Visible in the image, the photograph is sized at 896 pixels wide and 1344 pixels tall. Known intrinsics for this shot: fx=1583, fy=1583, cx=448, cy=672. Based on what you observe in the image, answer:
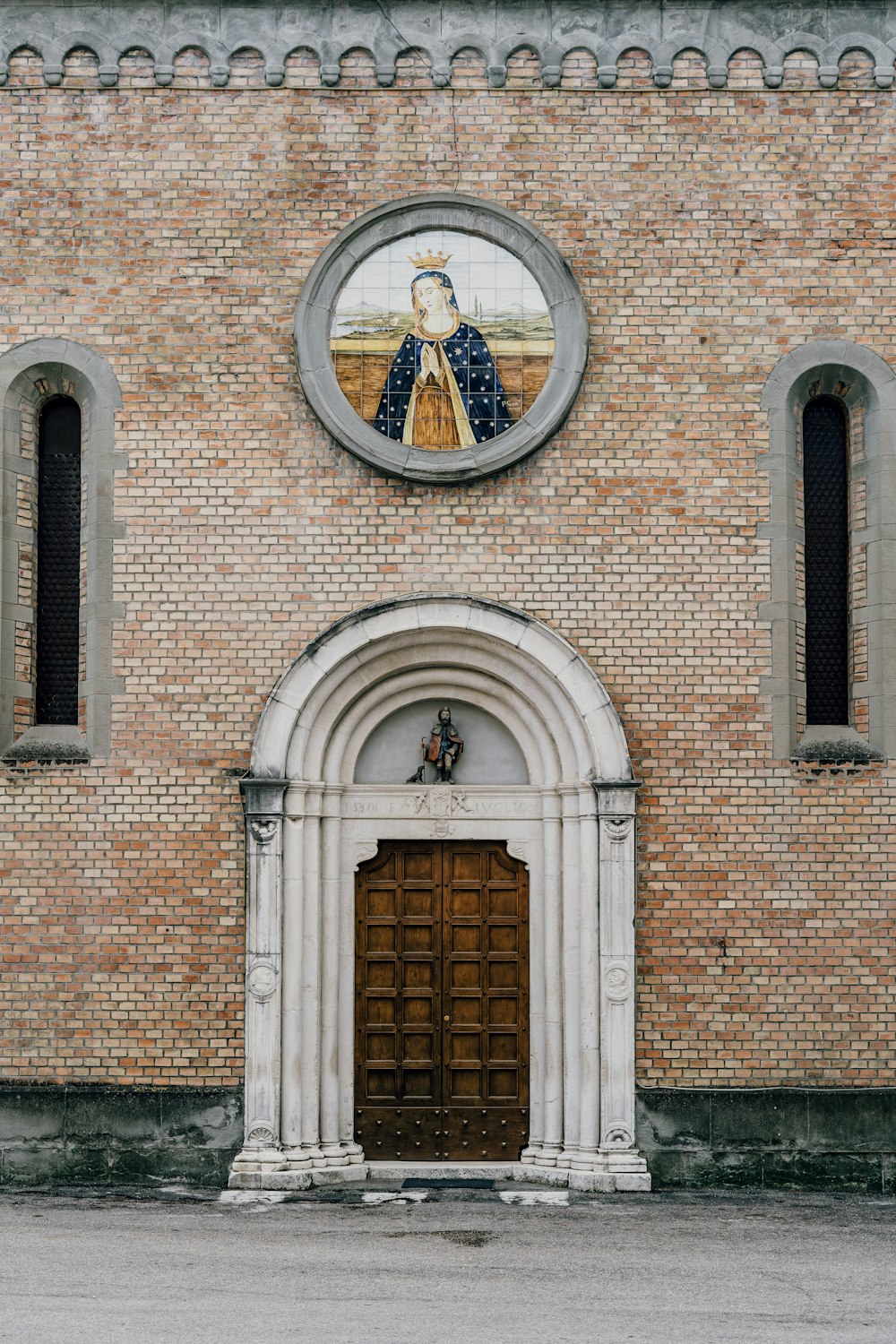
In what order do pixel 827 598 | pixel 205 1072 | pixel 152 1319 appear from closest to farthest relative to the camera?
pixel 152 1319 < pixel 205 1072 < pixel 827 598

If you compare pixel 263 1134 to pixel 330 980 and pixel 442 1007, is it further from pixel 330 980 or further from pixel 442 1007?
pixel 442 1007

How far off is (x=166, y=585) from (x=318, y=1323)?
6.01m

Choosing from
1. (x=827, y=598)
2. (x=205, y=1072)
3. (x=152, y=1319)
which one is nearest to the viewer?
(x=152, y=1319)

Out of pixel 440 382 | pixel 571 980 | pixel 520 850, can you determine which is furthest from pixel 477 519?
pixel 571 980

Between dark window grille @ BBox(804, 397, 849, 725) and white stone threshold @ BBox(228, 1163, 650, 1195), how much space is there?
4.04 m

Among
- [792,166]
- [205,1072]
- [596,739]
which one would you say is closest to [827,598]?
[596,739]

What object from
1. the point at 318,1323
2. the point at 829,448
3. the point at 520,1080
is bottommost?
the point at 318,1323

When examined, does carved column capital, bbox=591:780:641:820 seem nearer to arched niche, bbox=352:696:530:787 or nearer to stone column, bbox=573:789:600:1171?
stone column, bbox=573:789:600:1171

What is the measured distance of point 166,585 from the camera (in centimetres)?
1270

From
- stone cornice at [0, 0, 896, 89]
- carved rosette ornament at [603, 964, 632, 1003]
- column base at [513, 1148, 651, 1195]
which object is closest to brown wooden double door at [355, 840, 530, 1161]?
column base at [513, 1148, 651, 1195]

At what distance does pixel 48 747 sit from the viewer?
12727 mm

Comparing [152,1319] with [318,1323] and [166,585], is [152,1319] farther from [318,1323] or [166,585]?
[166,585]

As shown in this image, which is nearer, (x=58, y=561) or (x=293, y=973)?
(x=293, y=973)

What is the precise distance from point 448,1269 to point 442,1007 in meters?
2.96
